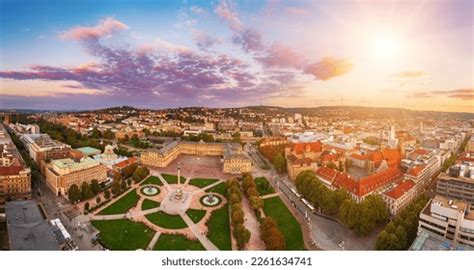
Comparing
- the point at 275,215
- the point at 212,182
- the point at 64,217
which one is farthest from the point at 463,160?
the point at 64,217

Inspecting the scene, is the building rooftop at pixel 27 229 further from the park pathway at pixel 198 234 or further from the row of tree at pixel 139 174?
the row of tree at pixel 139 174

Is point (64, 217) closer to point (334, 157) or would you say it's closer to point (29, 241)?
point (29, 241)

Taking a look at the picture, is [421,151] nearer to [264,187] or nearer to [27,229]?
[264,187]

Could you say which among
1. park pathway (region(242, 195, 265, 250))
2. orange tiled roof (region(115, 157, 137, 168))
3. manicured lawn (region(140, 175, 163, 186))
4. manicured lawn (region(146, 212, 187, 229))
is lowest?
park pathway (region(242, 195, 265, 250))

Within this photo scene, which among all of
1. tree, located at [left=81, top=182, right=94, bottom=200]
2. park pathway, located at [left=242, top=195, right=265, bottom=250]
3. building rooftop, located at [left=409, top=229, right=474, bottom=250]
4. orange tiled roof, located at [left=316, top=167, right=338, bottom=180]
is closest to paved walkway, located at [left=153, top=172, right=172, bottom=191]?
tree, located at [left=81, top=182, right=94, bottom=200]

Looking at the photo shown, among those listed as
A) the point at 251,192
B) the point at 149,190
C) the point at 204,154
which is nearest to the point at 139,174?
the point at 149,190

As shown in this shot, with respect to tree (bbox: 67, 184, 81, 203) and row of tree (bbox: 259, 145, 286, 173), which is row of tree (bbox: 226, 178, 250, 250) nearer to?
row of tree (bbox: 259, 145, 286, 173)
